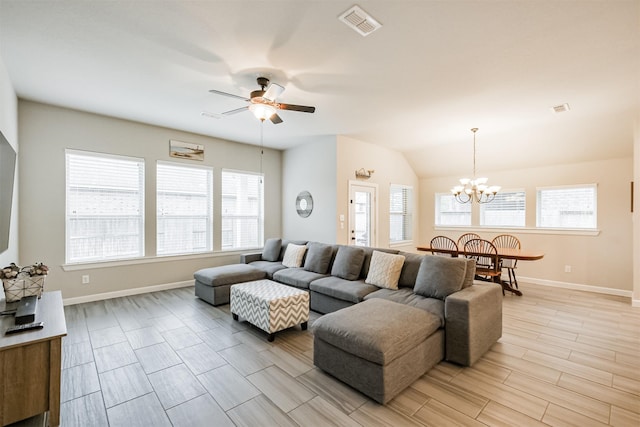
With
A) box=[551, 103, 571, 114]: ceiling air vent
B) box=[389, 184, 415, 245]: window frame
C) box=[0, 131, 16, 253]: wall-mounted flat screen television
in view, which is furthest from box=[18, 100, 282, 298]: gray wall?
box=[551, 103, 571, 114]: ceiling air vent

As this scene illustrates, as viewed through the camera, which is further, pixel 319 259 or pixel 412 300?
pixel 319 259

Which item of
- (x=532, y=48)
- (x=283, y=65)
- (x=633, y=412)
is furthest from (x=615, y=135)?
(x=283, y=65)

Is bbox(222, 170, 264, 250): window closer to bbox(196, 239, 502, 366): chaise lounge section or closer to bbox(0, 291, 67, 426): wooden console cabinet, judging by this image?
bbox(196, 239, 502, 366): chaise lounge section

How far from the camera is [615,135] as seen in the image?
15.3 feet

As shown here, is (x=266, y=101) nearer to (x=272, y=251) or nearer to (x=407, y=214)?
(x=272, y=251)

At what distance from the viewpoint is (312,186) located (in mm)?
5953

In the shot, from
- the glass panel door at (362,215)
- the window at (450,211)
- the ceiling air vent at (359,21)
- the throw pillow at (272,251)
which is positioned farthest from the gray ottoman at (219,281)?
the window at (450,211)

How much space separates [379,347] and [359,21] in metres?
2.43

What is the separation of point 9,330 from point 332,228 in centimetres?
429

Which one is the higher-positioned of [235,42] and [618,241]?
[235,42]

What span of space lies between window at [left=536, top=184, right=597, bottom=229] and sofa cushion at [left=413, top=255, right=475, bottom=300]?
159 inches

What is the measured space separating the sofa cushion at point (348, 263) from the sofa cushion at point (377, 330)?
4.08ft

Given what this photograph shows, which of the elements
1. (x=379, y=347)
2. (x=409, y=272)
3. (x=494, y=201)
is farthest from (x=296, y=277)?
(x=494, y=201)

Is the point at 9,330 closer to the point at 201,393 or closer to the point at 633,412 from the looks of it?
the point at 201,393
